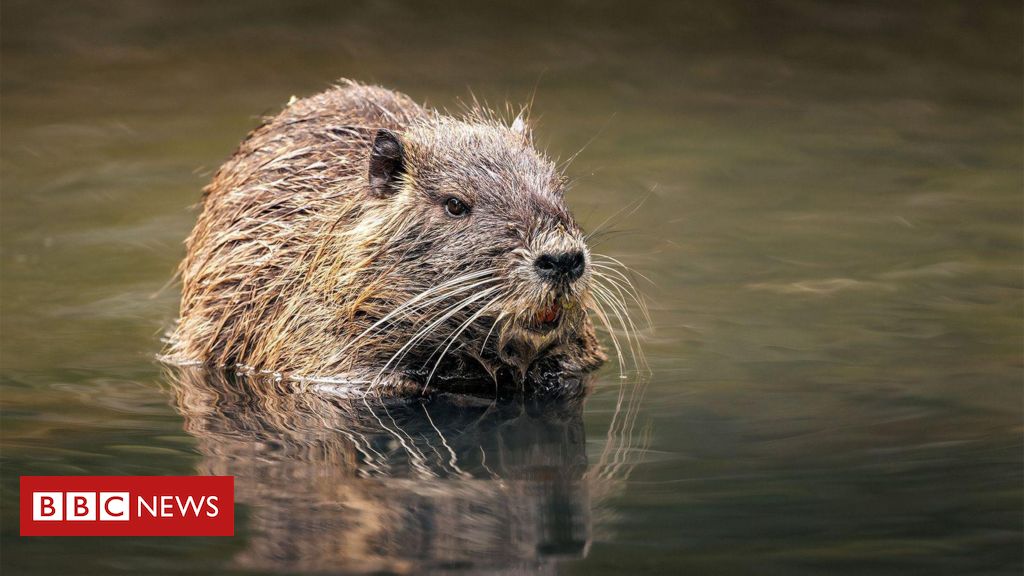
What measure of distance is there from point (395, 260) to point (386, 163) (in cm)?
38

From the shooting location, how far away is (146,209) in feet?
28.5

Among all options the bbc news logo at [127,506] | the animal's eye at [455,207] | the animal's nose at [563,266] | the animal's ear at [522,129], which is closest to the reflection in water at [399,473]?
the bbc news logo at [127,506]

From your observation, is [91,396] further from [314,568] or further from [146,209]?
[146,209]

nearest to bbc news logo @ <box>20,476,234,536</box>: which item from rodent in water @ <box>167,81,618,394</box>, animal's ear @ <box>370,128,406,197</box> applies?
rodent in water @ <box>167,81,618,394</box>

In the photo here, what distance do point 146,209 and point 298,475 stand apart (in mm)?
4375

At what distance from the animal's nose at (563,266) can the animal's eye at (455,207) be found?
47 cm

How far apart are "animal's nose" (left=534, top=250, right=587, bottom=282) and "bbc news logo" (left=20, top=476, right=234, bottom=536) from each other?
1.27 meters

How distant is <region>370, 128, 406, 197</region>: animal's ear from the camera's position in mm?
5707

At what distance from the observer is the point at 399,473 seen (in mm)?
4711

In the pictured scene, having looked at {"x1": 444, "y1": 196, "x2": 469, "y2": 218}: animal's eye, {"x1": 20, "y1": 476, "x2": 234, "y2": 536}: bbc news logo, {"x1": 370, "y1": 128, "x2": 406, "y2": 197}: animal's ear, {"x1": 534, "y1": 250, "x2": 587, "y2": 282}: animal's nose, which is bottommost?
{"x1": 20, "y1": 476, "x2": 234, "y2": 536}: bbc news logo

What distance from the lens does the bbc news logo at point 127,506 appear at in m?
4.13

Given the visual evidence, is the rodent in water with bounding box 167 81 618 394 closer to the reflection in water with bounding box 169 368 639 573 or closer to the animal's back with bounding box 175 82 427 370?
the animal's back with bounding box 175 82 427 370

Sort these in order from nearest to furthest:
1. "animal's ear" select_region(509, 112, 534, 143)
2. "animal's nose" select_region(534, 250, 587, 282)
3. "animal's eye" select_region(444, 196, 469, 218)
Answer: "animal's nose" select_region(534, 250, 587, 282) < "animal's eye" select_region(444, 196, 469, 218) < "animal's ear" select_region(509, 112, 534, 143)

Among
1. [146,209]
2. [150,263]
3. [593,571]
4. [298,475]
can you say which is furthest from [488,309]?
[146,209]
